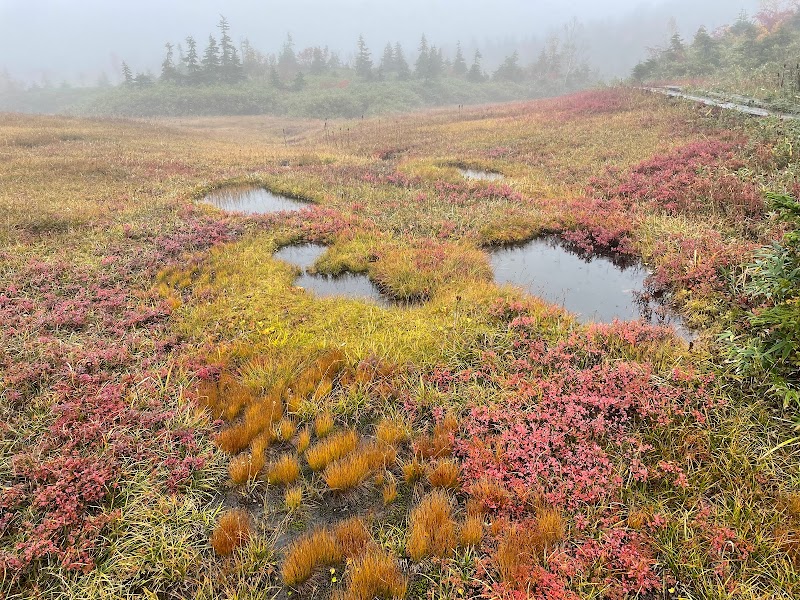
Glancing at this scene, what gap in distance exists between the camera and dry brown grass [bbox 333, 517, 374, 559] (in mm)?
4070

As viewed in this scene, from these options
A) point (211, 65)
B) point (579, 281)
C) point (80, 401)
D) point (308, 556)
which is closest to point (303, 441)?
point (308, 556)

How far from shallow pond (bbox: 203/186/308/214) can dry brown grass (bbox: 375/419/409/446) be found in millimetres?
10641

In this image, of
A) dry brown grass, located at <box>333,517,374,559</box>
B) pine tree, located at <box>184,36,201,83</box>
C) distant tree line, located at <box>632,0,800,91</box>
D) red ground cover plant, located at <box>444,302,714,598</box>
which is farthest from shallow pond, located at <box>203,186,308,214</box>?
pine tree, located at <box>184,36,201,83</box>

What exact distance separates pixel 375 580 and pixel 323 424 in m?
2.32

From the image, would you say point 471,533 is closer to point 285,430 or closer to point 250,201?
point 285,430

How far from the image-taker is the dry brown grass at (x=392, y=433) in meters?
5.50

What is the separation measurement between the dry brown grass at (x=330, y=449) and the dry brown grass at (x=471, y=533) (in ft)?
5.82

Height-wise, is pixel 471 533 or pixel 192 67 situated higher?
pixel 192 67

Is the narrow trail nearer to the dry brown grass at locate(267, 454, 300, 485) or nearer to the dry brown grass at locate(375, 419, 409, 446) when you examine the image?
the dry brown grass at locate(375, 419, 409, 446)

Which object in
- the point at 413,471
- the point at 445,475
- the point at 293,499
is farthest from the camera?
→ the point at 413,471

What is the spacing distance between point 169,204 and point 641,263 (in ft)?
49.1

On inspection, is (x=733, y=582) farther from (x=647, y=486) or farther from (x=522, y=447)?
(x=522, y=447)

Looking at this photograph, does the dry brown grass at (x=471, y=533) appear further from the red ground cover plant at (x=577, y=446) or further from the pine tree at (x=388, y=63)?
the pine tree at (x=388, y=63)

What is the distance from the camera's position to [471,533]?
4148 mm
